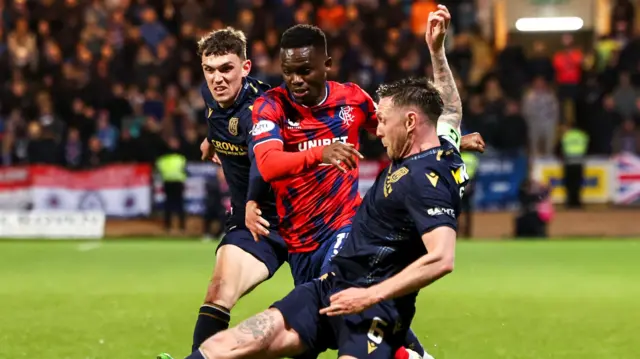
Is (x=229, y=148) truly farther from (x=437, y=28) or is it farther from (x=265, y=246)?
(x=437, y=28)

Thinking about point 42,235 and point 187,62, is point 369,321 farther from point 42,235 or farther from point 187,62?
point 187,62

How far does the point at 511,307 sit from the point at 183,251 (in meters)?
8.27

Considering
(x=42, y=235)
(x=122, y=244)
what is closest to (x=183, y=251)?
(x=122, y=244)

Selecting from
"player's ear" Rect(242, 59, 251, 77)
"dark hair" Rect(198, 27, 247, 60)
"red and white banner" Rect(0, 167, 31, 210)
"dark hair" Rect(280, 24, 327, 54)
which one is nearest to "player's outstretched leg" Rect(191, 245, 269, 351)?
"player's ear" Rect(242, 59, 251, 77)

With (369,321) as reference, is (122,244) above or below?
below

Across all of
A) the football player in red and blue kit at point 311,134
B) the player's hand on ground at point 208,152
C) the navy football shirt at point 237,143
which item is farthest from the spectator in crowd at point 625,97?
the football player in red and blue kit at point 311,134

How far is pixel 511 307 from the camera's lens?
11.0 m

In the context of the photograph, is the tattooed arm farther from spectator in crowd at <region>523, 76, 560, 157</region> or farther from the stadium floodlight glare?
the stadium floodlight glare

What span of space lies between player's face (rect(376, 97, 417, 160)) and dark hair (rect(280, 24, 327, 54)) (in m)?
1.39

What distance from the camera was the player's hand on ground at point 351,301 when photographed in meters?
5.22

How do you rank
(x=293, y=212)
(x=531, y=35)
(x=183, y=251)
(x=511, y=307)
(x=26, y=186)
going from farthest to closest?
1. (x=531, y=35)
2. (x=26, y=186)
3. (x=183, y=251)
4. (x=511, y=307)
5. (x=293, y=212)

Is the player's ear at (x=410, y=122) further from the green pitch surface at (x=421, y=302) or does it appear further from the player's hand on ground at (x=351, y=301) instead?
the green pitch surface at (x=421, y=302)

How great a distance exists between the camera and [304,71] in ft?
22.3

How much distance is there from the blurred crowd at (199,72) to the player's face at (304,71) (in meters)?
14.0
